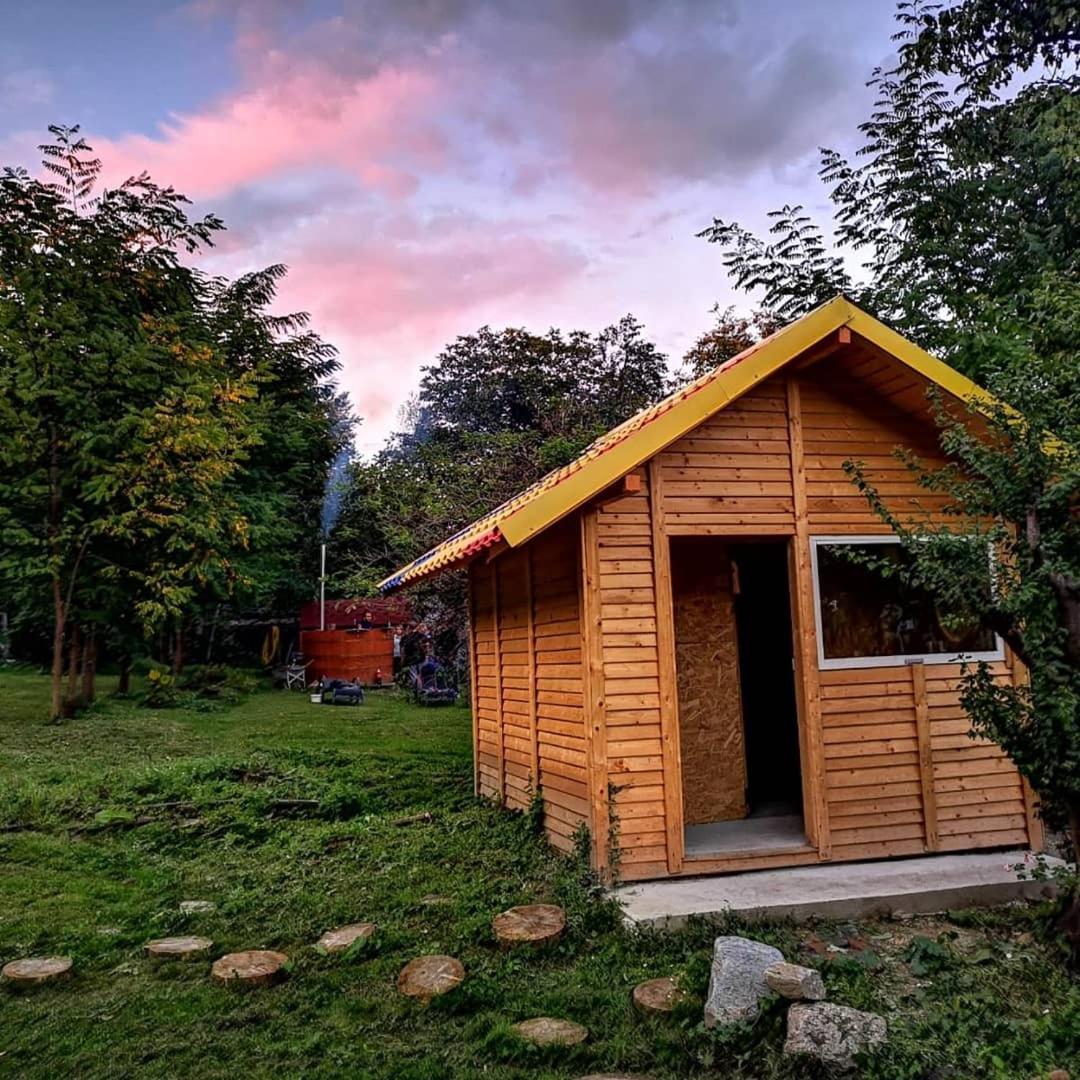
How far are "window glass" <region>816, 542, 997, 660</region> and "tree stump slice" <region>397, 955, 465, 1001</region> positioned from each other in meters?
3.31

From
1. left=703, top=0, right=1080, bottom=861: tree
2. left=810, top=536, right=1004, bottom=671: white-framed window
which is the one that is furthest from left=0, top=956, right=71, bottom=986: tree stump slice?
left=703, top=0, right=1080, bottom=861: tree

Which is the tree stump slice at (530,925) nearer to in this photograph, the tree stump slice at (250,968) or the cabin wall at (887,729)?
the tree stump slice at (250,968)

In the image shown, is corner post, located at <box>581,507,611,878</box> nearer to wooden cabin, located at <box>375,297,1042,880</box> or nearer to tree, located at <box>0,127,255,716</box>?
wooden cabin, located at <box>375,297,1042,880</box>

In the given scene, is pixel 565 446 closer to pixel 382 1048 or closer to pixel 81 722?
pixel 81 722

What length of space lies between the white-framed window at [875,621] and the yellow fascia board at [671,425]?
135 centimetres

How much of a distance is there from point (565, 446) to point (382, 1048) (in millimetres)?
11369

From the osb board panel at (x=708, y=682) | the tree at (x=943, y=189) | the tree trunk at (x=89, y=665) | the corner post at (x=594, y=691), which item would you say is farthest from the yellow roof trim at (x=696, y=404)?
the tree trunk at (x=89, y=665)

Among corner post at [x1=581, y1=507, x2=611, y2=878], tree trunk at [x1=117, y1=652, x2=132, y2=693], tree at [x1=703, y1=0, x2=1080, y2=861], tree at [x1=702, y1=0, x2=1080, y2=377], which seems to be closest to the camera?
corner post at [x1=581, y1=507, x2=611, y2=878]

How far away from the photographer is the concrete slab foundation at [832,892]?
495 centimetres

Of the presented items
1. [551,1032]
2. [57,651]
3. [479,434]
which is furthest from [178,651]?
[551,1032]

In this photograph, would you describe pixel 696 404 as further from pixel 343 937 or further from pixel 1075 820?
pixel 343 937

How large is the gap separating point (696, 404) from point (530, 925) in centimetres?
334

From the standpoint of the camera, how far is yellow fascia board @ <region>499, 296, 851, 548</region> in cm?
514

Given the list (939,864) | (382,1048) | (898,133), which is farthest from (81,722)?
(898,133)
